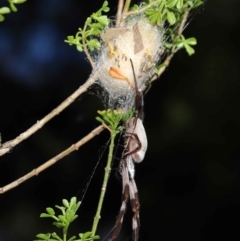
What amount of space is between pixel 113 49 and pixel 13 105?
55.1 inches

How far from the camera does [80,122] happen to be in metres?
2.29

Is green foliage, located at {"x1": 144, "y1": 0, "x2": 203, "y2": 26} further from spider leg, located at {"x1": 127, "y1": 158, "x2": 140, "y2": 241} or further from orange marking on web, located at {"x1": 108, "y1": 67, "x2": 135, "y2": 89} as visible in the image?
spider leg, located at {"x1": 127, "y1": 158, "x2": 140, "y2": 241}

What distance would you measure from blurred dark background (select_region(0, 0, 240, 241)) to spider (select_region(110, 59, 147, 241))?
1250 millimetres

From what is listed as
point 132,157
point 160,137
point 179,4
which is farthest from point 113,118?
point 160,137

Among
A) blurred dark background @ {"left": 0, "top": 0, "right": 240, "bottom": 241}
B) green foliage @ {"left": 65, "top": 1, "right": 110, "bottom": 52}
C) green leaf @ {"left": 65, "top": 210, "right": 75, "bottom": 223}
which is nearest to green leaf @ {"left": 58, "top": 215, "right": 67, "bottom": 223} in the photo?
green leaf @ {"left": 65, "top": 210, "right": 75, "bottom": 223}

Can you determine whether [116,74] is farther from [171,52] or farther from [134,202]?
[134,202]

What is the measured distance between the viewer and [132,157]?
102 cm

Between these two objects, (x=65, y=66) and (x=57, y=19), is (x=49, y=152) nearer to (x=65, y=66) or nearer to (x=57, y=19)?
(x=65, y=66)

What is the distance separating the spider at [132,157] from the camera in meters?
0.99

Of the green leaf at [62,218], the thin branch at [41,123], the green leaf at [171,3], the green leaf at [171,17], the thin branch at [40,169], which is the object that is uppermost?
the green leaf at [171,3]

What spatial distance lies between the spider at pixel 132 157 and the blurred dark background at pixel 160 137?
1.25 m

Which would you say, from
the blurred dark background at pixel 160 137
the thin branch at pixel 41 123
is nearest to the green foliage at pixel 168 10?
the thin branch at pixel 41 123

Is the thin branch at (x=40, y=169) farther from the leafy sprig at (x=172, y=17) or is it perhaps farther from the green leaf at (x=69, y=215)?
the leafy sprig at (x=172, y=17)

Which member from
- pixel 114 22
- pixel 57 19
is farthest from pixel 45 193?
pixel 114 22
